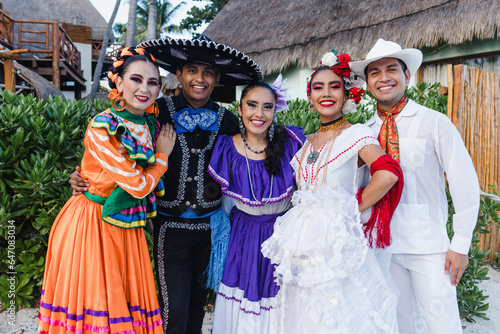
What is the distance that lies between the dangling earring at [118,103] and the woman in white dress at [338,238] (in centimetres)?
115

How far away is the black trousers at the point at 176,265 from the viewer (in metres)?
2.29

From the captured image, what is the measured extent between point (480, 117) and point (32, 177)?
4.53 metres

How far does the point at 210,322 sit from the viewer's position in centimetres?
335

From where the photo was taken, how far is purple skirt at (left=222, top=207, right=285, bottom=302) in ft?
7.30

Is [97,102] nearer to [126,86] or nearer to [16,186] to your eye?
[16,186]

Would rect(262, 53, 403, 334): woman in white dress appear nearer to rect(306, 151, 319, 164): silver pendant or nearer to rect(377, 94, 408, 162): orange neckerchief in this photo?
rect(306, 151, 319, 164): silver pendant

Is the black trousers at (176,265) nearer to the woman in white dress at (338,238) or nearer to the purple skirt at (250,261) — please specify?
the purple skirt at (250,261)

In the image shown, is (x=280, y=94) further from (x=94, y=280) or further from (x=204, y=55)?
(x=94, y=280)

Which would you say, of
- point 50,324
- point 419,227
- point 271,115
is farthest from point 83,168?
point 419,227

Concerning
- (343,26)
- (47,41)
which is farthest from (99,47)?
(343,26)

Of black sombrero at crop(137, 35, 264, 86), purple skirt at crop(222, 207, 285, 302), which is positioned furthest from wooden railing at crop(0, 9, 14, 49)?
purple skirt at crop(222, 207, 285, 302)

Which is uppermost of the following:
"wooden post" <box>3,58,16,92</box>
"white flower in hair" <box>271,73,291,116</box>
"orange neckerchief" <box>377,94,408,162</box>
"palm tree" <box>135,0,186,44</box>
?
"palm tree" <box>135,0,186,44</box>

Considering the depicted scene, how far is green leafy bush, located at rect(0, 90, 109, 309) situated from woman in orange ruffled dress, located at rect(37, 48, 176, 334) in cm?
94

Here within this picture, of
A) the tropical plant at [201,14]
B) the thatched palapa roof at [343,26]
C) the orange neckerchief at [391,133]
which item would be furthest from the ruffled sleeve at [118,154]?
the tropical plant at [201,14]
